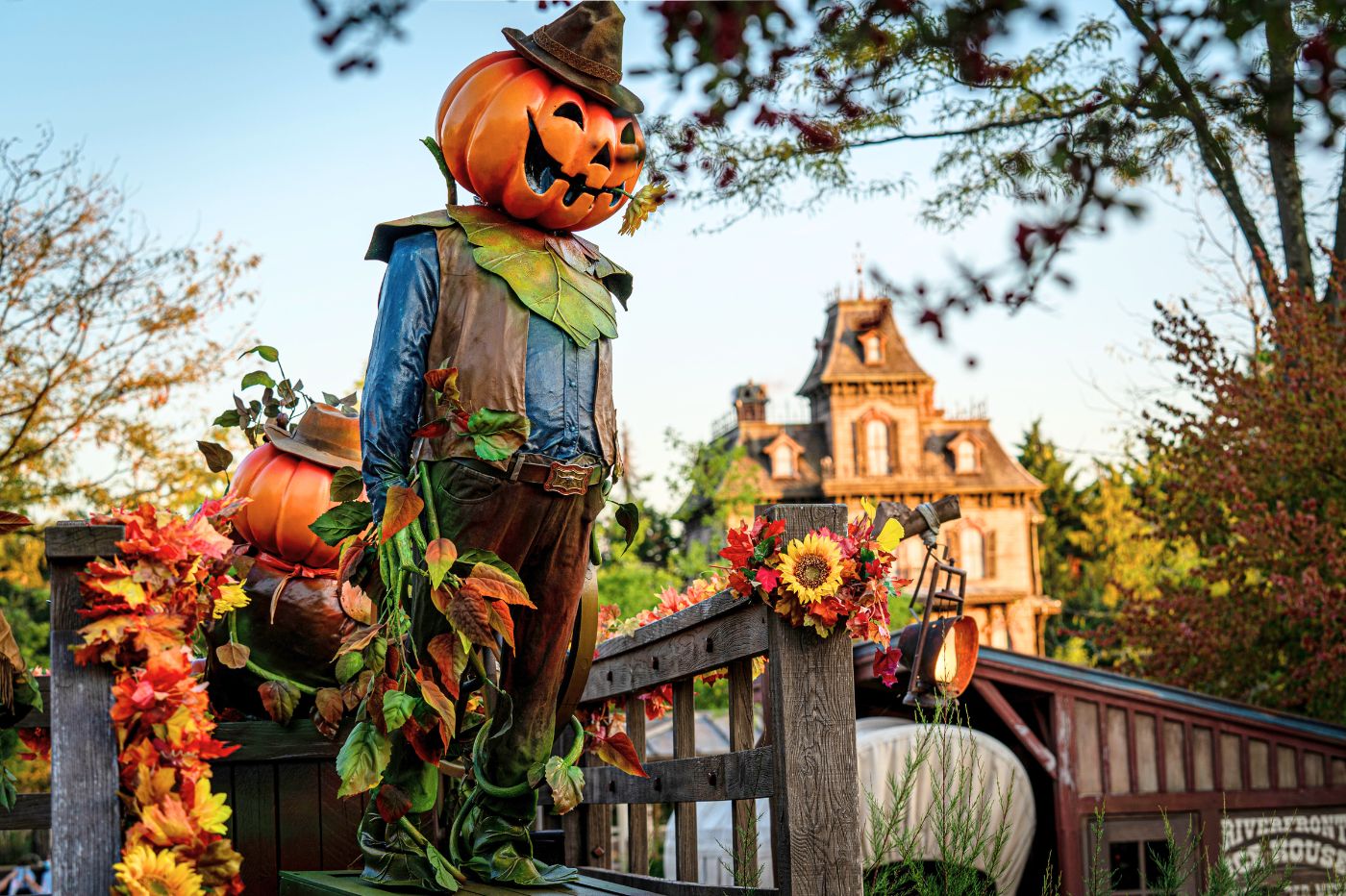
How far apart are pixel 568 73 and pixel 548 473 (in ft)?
3.27

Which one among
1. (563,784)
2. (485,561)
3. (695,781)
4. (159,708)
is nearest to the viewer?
(159,708)

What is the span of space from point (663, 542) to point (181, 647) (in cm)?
3562

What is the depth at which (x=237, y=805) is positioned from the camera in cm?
427

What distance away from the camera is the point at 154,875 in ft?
8.89

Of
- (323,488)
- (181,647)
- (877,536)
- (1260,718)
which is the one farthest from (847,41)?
(1260,718)

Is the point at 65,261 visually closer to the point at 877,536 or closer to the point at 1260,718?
the point at 1260,718

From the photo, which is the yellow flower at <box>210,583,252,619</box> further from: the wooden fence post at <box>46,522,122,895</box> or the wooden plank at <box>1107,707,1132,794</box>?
the wooden plank at <box>1107,707,1132,794</box>

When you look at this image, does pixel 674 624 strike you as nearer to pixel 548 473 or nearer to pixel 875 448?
pixel 548 473

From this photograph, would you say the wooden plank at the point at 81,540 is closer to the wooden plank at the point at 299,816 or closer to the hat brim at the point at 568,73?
the hat brim at the point at 568,73

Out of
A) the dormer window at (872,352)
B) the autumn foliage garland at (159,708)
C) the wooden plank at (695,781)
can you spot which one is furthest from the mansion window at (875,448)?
the autumn foliage garland at (159,708)

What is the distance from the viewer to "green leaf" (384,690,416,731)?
3.05 metres

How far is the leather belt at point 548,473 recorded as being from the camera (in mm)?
3293

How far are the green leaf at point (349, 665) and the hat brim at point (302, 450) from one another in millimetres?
1493

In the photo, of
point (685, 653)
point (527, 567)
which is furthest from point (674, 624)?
point (527, 567)
